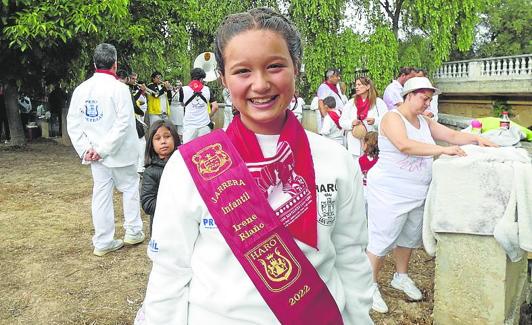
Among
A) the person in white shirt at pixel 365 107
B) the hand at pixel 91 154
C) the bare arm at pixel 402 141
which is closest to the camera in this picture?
the bare arm at pixel 402 141

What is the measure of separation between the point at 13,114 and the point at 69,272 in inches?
365

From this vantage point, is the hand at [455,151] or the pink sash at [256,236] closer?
the pink sash at [256,236]

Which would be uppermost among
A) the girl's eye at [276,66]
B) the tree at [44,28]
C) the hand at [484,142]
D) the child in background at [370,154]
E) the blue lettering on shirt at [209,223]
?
the tree at [44,28]

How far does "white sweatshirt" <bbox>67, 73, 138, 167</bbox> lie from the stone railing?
58.4 ft

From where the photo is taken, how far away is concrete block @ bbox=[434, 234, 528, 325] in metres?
3.32

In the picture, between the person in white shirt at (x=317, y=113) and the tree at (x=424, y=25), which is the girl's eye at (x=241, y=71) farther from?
the tree at (x=424, y=25)

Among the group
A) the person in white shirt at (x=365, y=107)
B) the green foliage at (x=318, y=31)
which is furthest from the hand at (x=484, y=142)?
the green foliage at (x=318, y=31)

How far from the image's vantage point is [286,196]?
1576 millimetres

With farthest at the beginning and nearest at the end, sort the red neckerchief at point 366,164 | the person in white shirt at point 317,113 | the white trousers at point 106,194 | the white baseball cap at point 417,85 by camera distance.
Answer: the person in white shirt at point 317,113
the red neckerchief at point 366,164
the white trousers at point 106,194
the white baseball cap at point 417,85

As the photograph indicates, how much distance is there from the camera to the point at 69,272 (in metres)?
4.67

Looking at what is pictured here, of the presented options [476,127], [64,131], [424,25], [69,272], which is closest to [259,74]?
[476,127]

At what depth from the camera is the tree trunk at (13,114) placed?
1239 centimetres

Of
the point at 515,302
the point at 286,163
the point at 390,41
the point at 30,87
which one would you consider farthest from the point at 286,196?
the point at 390,41

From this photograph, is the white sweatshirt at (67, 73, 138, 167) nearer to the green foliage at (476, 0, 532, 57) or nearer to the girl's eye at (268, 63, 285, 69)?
the girl's eye at (268, 63, 285, 69)
